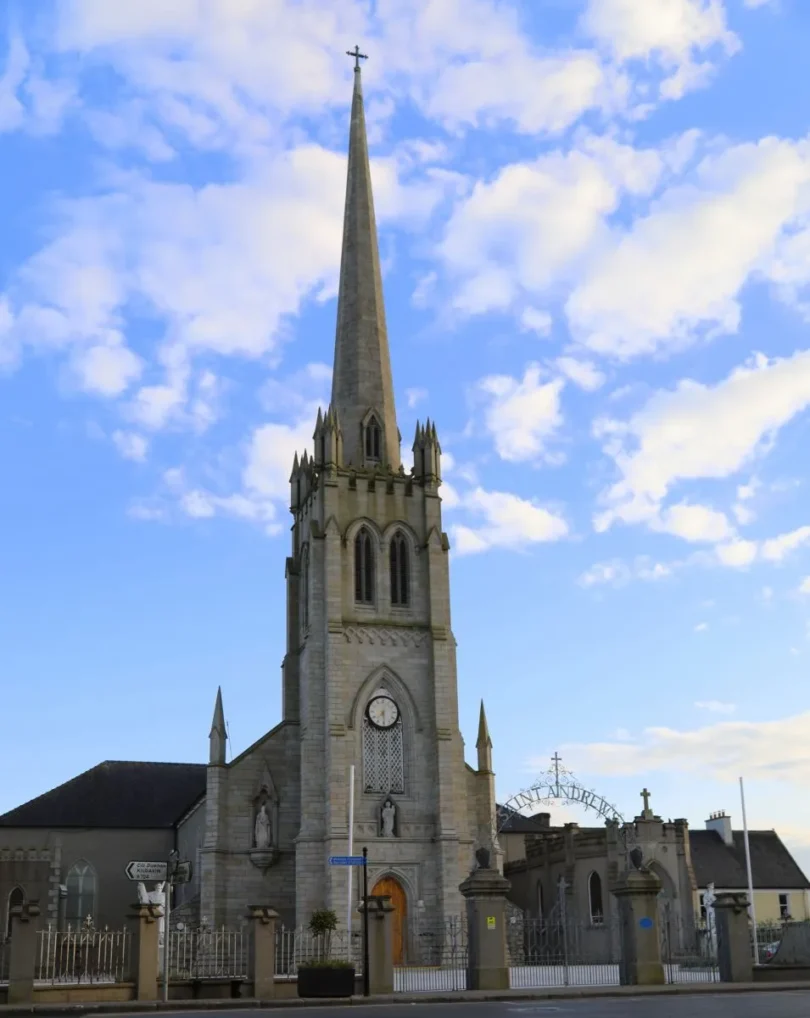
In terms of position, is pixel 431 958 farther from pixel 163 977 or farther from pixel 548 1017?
pixel 548 1017

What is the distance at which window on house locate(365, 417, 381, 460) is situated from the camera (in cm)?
5328

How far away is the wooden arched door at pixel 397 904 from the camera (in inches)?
1773

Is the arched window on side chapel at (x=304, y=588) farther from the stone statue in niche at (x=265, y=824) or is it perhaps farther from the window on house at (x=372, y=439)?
the stone statue in niche at (x=265, y=824)

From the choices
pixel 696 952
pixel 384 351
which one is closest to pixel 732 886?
pixel 696 952

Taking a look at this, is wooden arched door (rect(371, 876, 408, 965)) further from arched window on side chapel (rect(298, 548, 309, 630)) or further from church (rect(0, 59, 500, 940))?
arched window on side chapel (rect(298, 548, 309, 630))

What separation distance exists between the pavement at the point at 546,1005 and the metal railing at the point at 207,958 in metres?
4.02

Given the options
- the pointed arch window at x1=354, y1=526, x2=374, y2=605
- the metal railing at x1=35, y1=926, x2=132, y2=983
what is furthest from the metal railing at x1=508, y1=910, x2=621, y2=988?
the pointed arch window at x1=354, y1=526, x2=374, y2=605

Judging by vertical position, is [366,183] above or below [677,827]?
above

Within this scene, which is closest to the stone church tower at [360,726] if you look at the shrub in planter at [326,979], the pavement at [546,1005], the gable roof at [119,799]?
the gable roof at [119,799]

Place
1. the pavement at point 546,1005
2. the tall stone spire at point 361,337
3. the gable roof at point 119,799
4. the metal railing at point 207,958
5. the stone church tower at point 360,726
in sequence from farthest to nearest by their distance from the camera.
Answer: the gable roof at point 119,799 → the tall stone spire at point 361,337 → the stone church tower at point 360,726 → the metal railing at point 207,958 → the pavement at point 546,1005

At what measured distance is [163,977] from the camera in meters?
27.3

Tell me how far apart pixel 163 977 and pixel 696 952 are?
824 inches

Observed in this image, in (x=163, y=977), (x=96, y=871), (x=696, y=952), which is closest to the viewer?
(x=163, y=977)

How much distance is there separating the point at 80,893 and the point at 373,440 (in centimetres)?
2603
